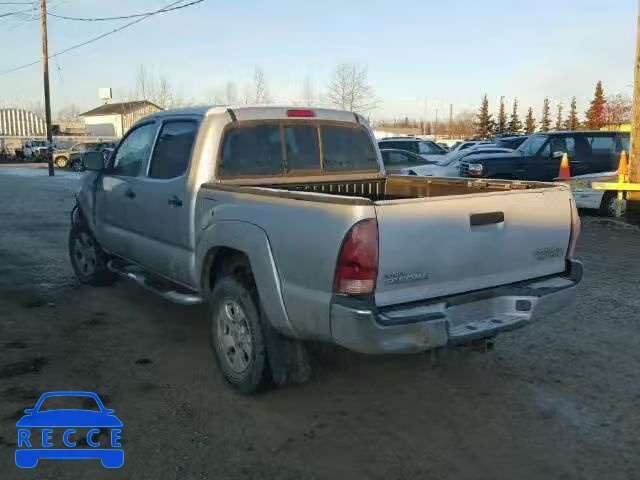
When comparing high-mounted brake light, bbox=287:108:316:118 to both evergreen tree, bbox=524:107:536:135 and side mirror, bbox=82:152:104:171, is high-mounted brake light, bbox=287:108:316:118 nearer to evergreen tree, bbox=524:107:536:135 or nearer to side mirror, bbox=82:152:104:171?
side mirror, bbox=82:152:104:171

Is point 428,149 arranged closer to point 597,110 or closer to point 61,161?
point 61,161

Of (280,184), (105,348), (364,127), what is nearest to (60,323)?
Result: (105,348)

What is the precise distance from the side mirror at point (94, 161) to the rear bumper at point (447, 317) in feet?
13.3

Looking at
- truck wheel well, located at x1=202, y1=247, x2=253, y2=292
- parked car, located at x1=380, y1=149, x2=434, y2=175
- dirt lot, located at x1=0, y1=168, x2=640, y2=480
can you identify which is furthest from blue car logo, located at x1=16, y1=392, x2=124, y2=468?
parked car, located at x1=380, y1=149, x2=434, y2=175

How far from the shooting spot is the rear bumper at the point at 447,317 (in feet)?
10.9

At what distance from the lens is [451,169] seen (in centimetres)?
1677

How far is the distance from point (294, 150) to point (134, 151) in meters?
1.70

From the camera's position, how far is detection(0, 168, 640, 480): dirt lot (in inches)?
129

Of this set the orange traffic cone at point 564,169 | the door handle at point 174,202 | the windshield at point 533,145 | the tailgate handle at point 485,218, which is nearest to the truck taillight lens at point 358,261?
the tailgate handle at point 485,218

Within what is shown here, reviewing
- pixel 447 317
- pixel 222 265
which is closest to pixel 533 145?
pixel 222 265

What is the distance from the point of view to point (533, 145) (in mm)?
15344

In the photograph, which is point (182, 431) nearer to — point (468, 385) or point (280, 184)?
point (468, 385)

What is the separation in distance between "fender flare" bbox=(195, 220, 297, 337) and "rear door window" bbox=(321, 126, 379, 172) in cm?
165

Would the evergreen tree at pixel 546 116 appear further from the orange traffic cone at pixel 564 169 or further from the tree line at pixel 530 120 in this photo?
the orange traffic cone at pixel 564 169
